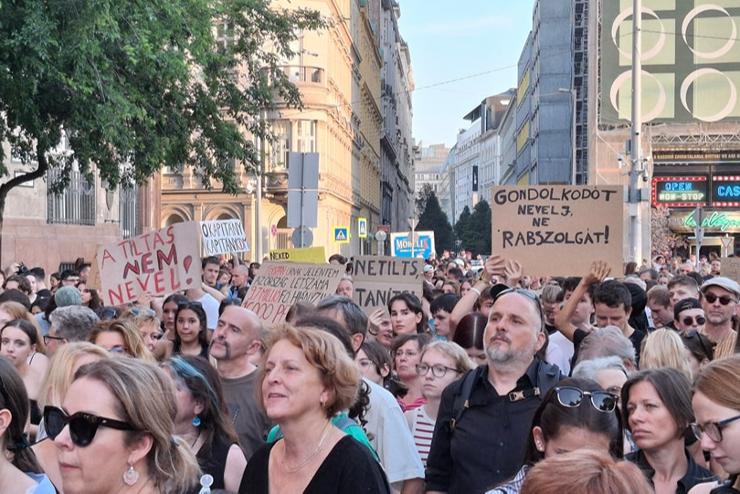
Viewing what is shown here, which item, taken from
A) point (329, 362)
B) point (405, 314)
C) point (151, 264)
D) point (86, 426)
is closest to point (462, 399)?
point (329, 362)

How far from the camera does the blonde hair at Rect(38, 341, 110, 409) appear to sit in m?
5.08

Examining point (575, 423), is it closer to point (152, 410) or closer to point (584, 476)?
point (584, 476)

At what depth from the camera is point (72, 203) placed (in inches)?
971

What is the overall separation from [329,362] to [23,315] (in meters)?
3.97

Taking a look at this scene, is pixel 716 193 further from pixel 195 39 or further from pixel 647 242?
pixel 195 39

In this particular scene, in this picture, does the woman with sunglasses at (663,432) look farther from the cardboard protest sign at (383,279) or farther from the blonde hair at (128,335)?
the cardboard protest sign at (383,279)

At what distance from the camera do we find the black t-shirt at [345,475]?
3836 millimetres

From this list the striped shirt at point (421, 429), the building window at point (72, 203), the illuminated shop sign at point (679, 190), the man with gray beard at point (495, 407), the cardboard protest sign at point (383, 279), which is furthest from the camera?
the illuminated shop sign at point (679, 190)

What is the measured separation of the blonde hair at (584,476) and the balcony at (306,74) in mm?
45904

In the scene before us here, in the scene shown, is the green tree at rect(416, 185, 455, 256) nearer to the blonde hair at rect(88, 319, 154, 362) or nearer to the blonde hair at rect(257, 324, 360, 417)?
the blonde hair at rect(88, 319, 154, 362)

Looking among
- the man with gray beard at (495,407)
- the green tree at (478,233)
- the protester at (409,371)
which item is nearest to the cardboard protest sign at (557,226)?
the protester at (409,371)

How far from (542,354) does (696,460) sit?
289 centimetres

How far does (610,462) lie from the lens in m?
2.64

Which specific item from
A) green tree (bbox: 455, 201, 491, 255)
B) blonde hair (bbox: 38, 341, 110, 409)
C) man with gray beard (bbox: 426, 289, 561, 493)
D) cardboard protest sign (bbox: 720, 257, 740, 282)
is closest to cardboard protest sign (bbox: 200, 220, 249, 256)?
cardboard protest sign (bbox: 720, 257, 740, 282)
